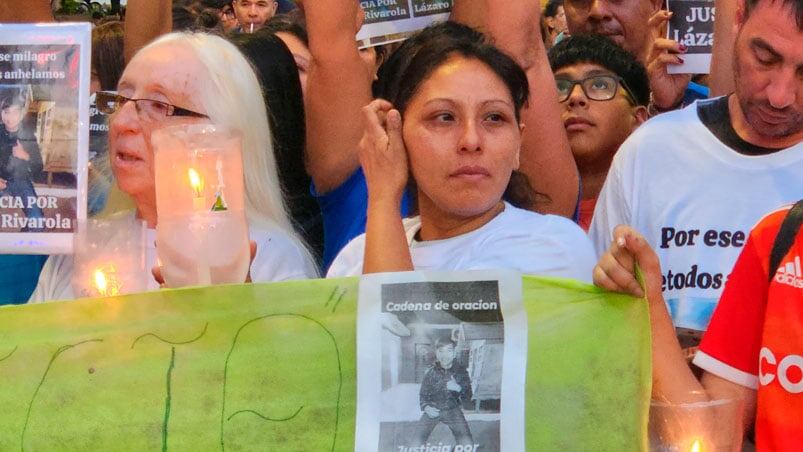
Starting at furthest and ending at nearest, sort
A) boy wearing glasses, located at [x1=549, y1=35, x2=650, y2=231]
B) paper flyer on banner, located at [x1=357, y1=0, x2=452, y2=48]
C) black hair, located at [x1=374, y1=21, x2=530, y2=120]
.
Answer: boy wearing glasses, located at [x1=549, y1=35, x2=650, y2=231] → paper flyer on banner, located at [x1=357, y1=0, x2=452, y2=48] → black hair, located at [x1=374, y1=21, x2=530, y2=120]

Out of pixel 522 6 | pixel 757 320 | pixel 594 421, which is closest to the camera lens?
pixel 594 421

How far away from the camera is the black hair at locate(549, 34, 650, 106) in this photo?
12.0 feet

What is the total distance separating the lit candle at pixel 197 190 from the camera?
1957mm

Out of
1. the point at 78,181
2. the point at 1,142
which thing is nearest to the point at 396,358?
the point at 78,181

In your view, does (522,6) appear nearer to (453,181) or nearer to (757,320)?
(453,181)

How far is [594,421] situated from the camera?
1.87 m

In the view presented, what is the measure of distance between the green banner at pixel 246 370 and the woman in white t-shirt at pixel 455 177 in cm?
34

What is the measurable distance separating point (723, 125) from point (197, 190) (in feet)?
4.35

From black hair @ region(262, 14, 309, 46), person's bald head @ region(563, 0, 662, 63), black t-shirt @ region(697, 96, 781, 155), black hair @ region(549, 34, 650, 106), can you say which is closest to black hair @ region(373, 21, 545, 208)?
black t-shirt @ region(697, 96, 781, 155)

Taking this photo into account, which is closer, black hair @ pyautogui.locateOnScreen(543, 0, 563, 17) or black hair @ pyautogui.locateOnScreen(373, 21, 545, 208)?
black hair @ pyautogui.locateOnScreen(373, 21, 545, 208)

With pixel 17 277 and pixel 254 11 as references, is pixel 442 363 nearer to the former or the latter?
pixel 17 277

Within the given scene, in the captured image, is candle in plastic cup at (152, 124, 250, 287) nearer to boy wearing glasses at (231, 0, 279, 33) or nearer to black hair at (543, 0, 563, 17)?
boy wearing glasses at (231, 0, 279, 33)

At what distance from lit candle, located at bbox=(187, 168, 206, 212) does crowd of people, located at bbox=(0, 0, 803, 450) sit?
0.86 feet

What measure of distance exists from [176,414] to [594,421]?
2.17 feet
